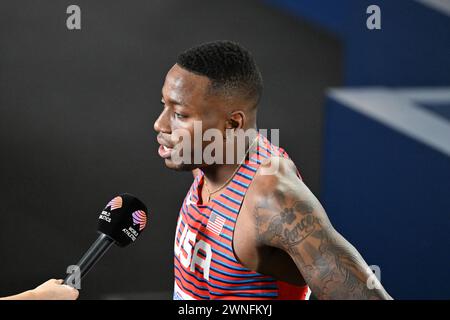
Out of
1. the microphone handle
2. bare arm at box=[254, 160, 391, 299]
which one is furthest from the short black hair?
the microphone handle

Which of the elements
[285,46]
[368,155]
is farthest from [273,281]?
[285,46]

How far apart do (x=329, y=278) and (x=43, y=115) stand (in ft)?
6.79

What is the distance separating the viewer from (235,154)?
149cm

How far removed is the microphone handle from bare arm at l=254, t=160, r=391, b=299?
29 cm

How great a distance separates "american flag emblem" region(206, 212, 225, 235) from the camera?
1.43m

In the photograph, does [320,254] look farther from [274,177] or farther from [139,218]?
[139,218]

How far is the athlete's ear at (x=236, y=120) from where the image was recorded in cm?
145

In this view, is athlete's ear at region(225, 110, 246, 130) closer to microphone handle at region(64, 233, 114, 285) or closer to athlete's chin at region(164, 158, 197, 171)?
athlete's chin at region(164, 158, 197, 171)

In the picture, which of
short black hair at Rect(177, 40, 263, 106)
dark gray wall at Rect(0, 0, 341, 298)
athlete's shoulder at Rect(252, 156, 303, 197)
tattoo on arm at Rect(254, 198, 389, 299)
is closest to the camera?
tattoo on arm at Rect(254, 198, 389, 299)

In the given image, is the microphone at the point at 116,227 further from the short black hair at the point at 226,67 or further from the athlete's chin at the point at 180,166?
the short black hair at the point at 226,67

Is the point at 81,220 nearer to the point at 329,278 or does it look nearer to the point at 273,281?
the point at 273,281

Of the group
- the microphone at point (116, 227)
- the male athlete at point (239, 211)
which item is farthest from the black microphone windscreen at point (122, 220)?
the male athlete at point (239, 211)

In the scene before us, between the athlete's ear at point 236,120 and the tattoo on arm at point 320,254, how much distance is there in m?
0.23

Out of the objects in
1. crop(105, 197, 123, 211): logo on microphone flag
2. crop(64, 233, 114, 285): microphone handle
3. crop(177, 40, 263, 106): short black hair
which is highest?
crop(177, 40, 263, 106): short black hair
